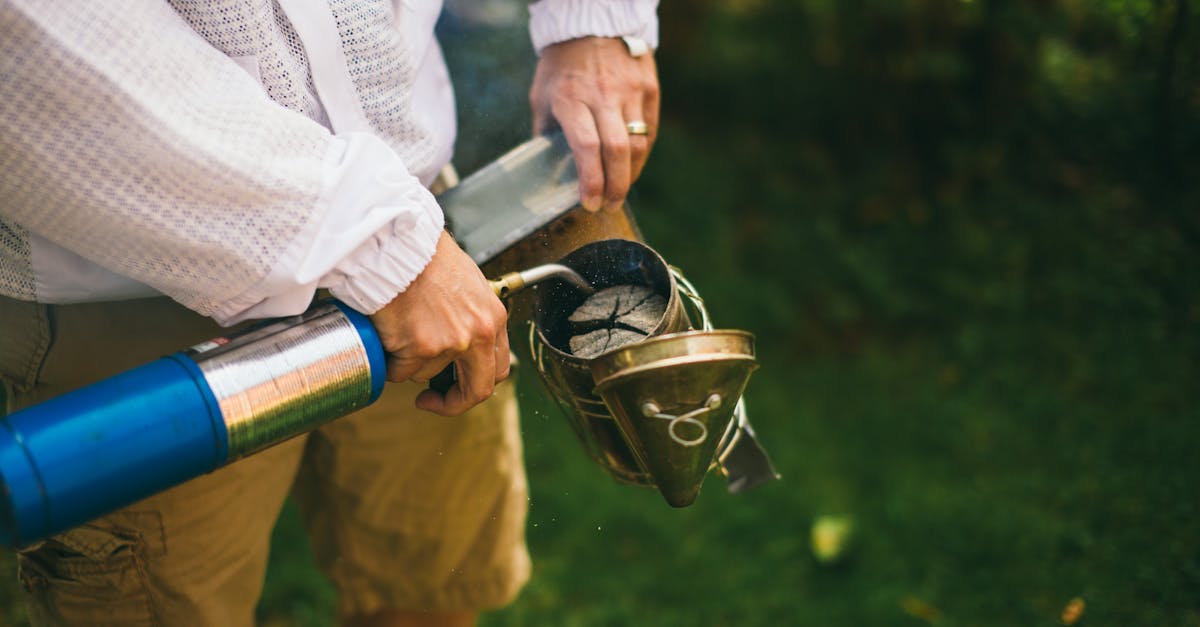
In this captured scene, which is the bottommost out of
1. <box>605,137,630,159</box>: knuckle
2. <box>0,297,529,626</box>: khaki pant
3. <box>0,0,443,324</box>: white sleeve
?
<box>0,297,529,626</box>: khaki pant

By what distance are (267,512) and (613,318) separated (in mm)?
750

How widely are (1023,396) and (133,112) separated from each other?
289 cm

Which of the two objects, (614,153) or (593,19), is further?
(593,19)

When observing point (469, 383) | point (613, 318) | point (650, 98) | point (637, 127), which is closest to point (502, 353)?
point (469, 383)

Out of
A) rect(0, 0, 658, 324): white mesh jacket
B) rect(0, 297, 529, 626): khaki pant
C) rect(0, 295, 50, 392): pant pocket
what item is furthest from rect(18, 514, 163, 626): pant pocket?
rect(0, 0, 658, 324): white mesh jacket

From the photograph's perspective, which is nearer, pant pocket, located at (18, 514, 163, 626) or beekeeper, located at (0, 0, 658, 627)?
beekeeper, located at (0, 0, 658, 627)

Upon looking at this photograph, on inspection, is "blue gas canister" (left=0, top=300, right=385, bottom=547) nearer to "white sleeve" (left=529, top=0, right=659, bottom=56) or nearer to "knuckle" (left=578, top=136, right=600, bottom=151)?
"knuckle" (left=578, top=136, right=600, bottom=151)

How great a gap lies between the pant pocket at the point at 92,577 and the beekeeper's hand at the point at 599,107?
968 mm

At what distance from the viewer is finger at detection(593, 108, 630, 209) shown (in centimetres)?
177

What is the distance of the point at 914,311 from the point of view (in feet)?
11.8

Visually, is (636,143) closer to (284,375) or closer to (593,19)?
(593,19)

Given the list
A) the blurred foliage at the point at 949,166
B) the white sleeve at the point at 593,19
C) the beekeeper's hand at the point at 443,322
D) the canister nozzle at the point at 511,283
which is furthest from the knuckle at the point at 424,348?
the blurred foliage at the point at 949,166

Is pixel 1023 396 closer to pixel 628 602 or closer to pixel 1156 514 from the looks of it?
pixel 1156 514

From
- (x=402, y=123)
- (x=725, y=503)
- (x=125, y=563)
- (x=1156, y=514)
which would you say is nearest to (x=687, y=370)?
(x=402, y=123)
